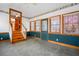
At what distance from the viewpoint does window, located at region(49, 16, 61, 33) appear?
4594mm

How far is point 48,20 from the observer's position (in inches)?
213

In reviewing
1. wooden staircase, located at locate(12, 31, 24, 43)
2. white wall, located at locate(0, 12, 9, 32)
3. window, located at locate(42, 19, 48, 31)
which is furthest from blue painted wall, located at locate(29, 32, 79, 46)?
white wall, located at locate(0, 12, 9, 32)

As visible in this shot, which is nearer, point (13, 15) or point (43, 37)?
point (43, 37)

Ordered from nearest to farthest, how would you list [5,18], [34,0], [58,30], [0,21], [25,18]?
[34,0] → [58,30] → [0,21] → [5,18] → [25,18]

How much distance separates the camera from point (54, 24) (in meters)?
4.96

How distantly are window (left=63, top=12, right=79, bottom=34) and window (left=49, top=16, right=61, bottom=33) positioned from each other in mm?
512

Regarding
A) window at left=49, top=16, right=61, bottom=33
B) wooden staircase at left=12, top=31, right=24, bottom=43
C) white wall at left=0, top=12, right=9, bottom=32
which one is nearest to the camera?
window at left=49, top=16, right=61, bottom=33

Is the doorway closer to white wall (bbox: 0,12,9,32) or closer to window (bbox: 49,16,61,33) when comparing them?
window (bbox: 49,16,61,33)

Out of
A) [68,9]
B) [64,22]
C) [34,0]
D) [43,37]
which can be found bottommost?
[43,37]

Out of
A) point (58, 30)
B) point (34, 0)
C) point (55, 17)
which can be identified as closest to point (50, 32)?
point (58, 30)

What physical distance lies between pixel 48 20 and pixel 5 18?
13.8 ft

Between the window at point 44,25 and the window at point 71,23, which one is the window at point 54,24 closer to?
the window at point 71,23

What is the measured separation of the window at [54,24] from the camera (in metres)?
4.59

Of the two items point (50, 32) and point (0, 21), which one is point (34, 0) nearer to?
point (50, 32)
